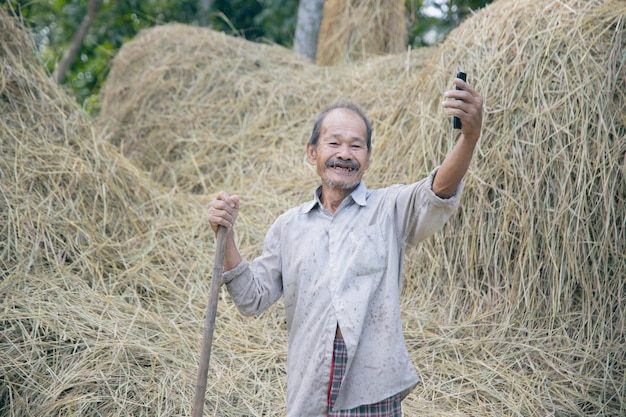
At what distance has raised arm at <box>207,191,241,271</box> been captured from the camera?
1859mm

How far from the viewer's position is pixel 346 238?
1.84m

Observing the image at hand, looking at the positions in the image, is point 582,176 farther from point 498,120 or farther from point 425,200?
point 425,200

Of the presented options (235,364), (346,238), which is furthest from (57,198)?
(346,238)

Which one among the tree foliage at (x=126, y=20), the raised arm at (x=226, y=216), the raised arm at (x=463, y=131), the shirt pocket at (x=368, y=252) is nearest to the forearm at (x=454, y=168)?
the raised arm at (x=463, y=131)

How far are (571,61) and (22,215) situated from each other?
7.86 feet

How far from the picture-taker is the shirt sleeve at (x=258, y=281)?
1.88 metres

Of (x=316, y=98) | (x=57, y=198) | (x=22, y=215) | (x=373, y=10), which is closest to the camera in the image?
(x=22, y=215)

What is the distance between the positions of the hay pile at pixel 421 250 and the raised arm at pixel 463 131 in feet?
3.63

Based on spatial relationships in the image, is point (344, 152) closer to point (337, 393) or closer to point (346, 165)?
point (346, 165)

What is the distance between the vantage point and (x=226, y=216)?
73.4 inches

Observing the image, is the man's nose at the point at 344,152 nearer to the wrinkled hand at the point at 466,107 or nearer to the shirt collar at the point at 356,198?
the shirt collar at the point at 356,198

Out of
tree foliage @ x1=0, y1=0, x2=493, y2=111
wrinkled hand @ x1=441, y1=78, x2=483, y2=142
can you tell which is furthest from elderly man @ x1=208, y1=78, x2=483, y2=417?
tree foliage @ x1=0, y1=0, x2=493, y2=111

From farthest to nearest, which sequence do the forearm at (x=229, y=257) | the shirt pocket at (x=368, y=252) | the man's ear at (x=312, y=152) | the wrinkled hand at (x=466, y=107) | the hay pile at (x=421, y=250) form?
1. the hay pile at (x=421, y=250)
2. the man's ear at (x=312, y=152)
3. the forearm at (x=229, y=257)
4. the shirt pocket at (x=368, y=252)
5. the wrinkled hand at (x=466, y=107)

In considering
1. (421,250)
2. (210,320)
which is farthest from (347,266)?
(421,250)
